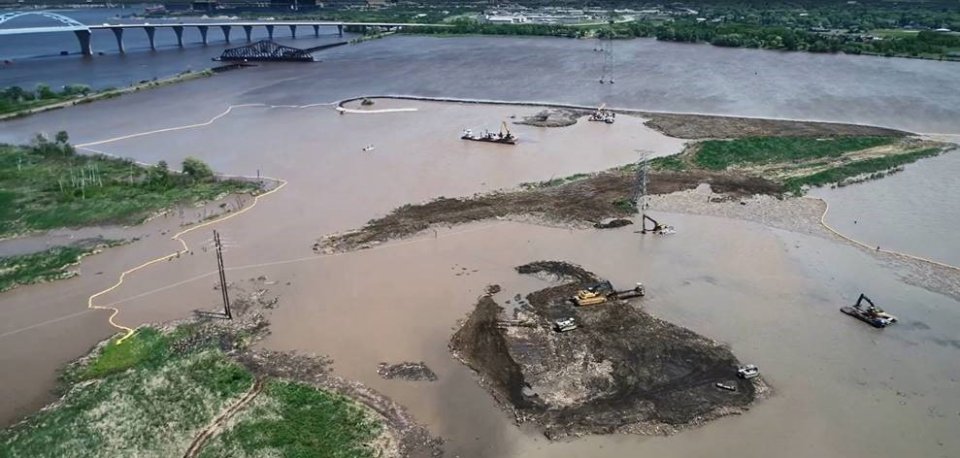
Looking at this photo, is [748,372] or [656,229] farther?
[656,229]

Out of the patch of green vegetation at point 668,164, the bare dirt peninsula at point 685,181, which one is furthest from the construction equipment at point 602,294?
the patch of green vegetation at point 668,164

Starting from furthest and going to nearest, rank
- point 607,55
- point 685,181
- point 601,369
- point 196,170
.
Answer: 1. point 607,55
2. point 196,170
3. point 685,181
4. point 601,369

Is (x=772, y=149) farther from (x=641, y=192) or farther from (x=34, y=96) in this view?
(x=34, y=96)

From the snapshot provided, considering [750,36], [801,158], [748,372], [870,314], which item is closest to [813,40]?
[750,36]

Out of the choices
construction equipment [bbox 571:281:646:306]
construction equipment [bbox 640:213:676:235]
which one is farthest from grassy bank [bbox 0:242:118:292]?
construction equipment [bbox 640:213:676:235]

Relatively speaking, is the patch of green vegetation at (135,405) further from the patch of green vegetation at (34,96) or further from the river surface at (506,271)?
the patch of green vegetation at (34,96)

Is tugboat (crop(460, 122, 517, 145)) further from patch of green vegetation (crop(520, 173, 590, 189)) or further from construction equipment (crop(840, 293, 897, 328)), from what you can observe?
construction equipment (crop(840, 293, 897, 328))

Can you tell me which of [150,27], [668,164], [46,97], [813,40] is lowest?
[668,164]

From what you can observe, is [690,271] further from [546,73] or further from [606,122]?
[546,73]
